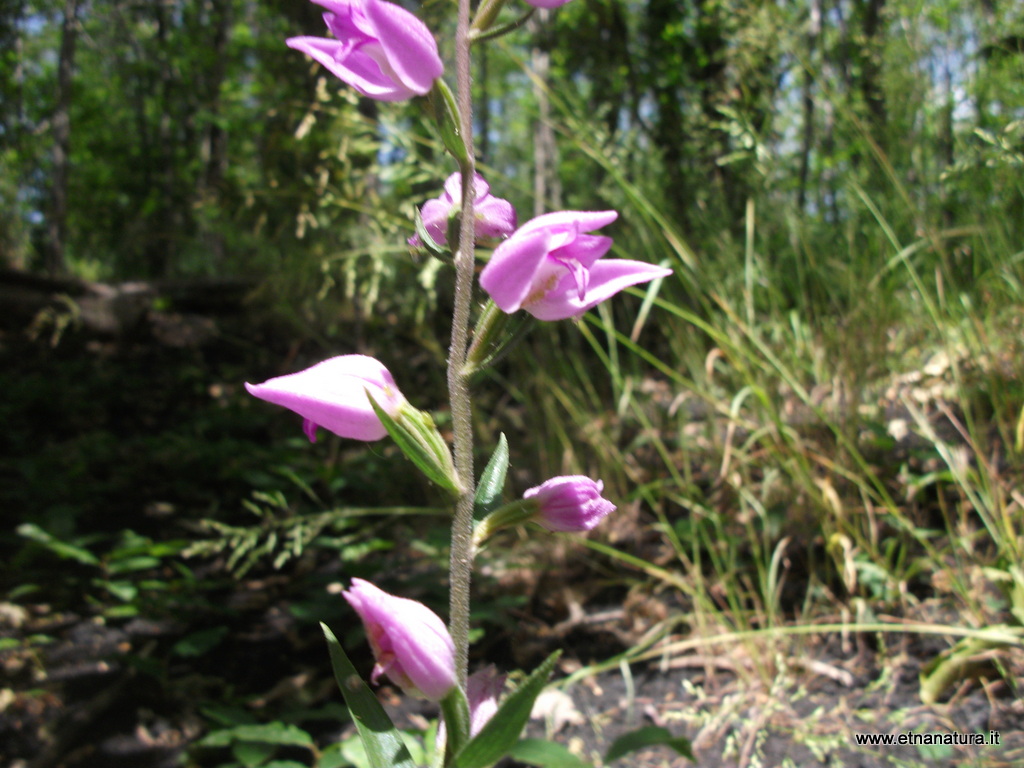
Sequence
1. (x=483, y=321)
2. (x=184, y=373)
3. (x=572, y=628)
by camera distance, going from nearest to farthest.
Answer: (x=483, y=321)
(x=572, y=628)
(x=184, y=373)

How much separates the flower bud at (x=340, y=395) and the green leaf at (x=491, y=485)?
5.0 inches

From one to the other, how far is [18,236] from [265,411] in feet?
23.3

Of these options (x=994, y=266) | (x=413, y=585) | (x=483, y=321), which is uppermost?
(x=994, y=266)


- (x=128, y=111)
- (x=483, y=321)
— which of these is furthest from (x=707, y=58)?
(x=128, y=111)

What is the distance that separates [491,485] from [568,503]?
3.8 inches

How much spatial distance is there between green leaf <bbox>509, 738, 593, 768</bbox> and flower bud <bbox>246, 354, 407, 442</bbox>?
0.52 meters

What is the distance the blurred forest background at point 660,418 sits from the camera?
5.62 ft

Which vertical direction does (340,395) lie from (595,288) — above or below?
below

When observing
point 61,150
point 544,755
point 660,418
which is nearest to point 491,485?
point 544,755

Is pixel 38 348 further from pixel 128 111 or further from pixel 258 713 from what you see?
pixel 128 111

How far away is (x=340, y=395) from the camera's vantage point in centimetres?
62

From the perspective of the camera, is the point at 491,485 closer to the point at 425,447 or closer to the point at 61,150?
the point at 425,447

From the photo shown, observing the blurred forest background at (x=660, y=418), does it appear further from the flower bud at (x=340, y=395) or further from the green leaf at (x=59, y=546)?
the flower bud at (x=340, y=395)

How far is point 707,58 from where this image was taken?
325cm
